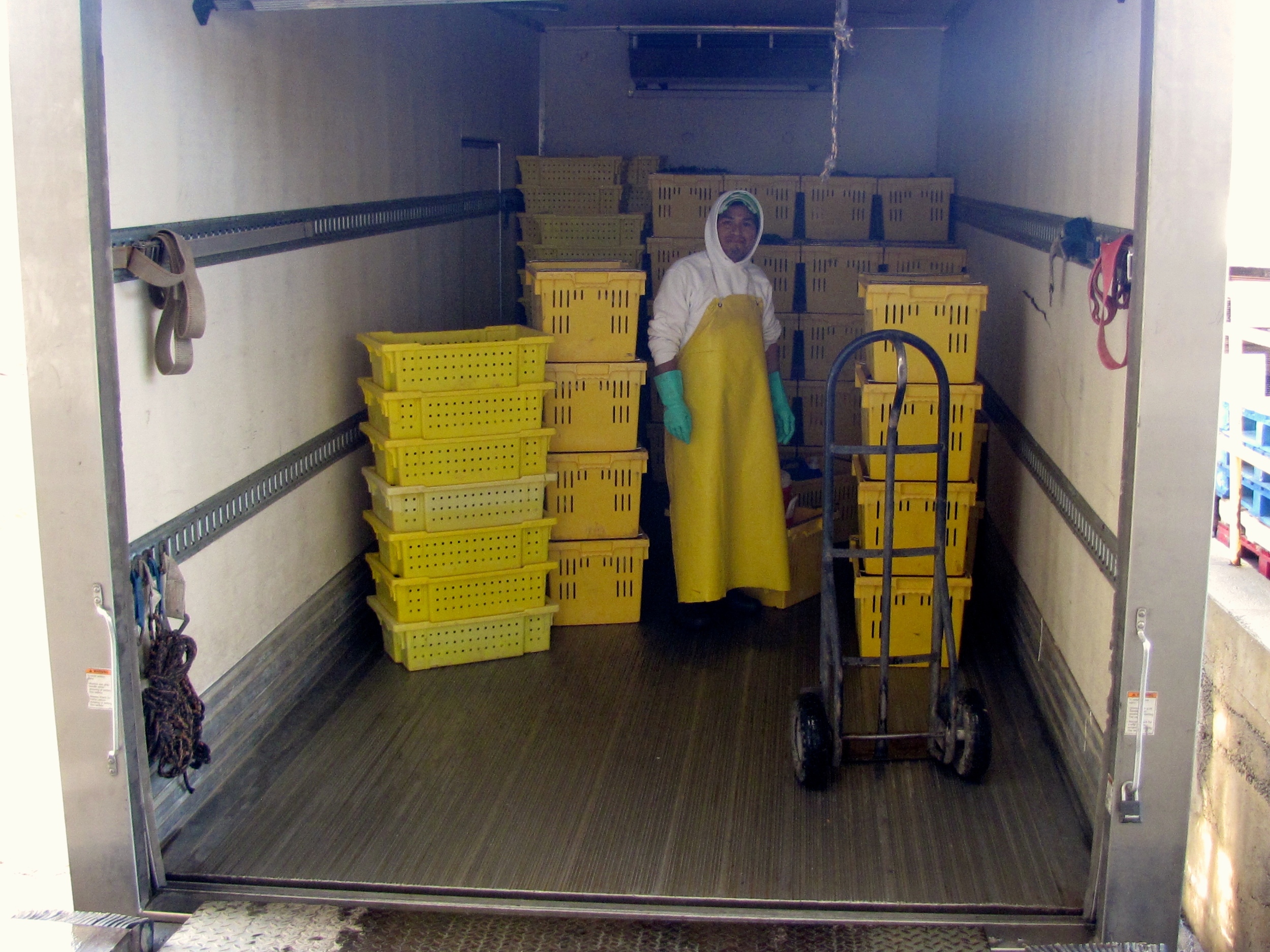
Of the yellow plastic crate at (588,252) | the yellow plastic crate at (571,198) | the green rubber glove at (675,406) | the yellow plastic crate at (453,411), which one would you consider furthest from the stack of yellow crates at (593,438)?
the yellow plastic crate at (571,198)

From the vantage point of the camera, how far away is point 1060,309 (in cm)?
416

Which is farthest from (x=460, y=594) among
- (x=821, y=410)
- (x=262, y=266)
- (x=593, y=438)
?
(x=821, y=410)

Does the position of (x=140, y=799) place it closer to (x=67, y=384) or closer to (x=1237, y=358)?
(x=67, y=384)

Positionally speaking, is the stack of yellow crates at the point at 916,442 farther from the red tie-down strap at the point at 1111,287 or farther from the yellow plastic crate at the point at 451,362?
the yellow plastic crate at the point at 451,362

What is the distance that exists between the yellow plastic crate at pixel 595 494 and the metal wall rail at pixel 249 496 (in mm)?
898

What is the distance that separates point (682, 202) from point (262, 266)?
364 cm

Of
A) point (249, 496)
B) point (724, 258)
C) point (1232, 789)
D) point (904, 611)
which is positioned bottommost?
point (1232, 789)

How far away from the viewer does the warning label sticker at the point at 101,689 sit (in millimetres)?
2930

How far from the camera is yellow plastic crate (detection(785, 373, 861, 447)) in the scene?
659cm

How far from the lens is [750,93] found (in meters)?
8.62

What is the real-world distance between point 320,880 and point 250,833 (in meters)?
0.35

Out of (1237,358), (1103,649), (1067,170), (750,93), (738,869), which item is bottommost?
(738,869)

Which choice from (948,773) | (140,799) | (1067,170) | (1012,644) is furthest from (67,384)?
(1012,644)

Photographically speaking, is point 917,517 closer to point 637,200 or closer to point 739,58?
point 637,200
